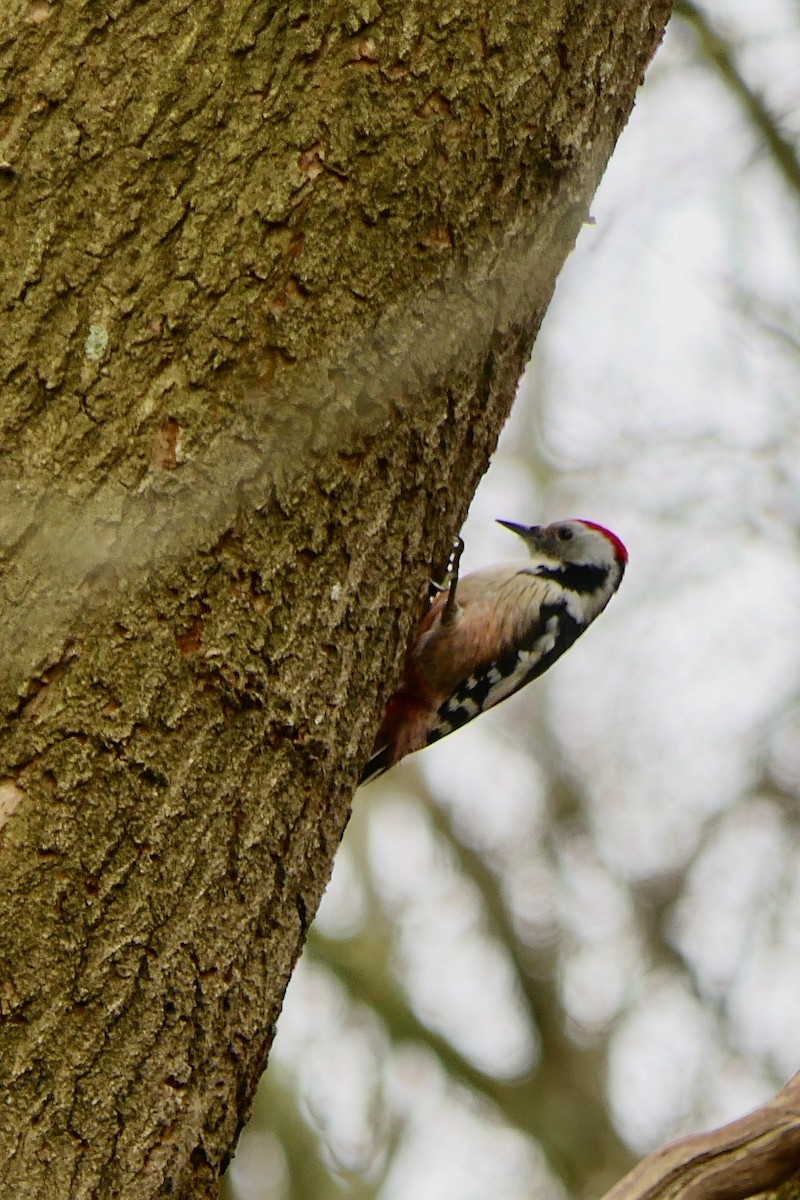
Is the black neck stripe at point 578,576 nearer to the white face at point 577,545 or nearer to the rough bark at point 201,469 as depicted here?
the white face at point 577,545

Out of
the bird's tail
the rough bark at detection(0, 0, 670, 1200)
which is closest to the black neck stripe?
the bird's tail

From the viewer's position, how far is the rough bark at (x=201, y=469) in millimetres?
1407

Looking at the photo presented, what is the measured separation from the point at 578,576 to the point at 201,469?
272 centimetres

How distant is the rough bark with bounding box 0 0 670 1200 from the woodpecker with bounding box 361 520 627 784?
1647mm

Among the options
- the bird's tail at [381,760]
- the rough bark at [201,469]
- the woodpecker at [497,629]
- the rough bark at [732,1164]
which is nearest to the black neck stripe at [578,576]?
the woodpecker at [497,629]

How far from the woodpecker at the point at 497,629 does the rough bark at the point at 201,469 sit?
5.40 ft

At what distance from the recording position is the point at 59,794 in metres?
1.40

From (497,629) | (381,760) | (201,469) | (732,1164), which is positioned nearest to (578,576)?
(497,629)

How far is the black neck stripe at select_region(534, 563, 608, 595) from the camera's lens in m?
4.03

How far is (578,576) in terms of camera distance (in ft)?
13.4

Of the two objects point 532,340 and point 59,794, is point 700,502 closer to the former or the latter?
point 532,340

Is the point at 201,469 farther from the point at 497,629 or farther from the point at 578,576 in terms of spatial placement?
the point at 578,576

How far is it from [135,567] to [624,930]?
628 centimetres

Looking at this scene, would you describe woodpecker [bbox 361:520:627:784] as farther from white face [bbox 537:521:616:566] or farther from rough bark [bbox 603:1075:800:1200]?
rough bark [bbox 603:1075:800:1200]
